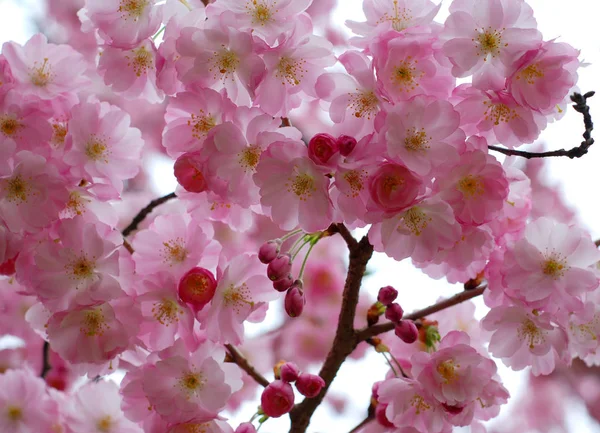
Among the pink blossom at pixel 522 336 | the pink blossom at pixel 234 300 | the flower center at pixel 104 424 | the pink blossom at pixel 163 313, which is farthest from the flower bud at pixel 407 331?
the flower center at pixel 104 424

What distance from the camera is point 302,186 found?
41.8 inches

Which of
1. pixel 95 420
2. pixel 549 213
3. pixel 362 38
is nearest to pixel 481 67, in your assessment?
pixel 362 38

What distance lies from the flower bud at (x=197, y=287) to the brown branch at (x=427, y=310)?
30 cm

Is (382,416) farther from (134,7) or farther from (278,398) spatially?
(134,7)

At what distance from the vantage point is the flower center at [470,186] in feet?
3.36

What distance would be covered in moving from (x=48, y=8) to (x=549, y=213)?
2.69 metres

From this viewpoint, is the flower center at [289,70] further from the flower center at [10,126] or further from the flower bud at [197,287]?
the flower center at [10,126]

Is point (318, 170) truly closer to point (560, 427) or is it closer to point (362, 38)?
point (362, 38)

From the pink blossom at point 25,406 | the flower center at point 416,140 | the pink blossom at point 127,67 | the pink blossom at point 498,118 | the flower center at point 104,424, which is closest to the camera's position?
the flower center at point 416,140

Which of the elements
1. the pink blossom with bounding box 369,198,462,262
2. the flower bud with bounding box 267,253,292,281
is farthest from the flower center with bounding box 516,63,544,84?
the flower bud with bounding box 267,253,292,281

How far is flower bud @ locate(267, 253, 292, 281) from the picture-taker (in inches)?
44.2

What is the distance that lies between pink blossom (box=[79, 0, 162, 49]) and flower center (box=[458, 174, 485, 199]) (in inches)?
21.7

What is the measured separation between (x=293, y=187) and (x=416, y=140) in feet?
0.67

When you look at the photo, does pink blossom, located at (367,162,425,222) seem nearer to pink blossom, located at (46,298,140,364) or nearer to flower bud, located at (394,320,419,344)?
flower bud, located at (394,320,419,344)
